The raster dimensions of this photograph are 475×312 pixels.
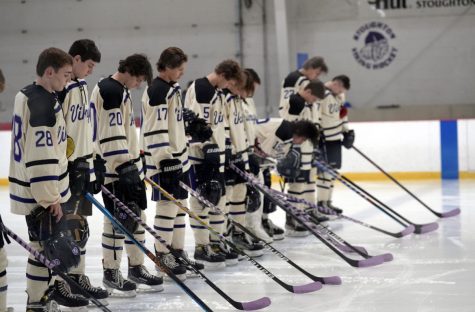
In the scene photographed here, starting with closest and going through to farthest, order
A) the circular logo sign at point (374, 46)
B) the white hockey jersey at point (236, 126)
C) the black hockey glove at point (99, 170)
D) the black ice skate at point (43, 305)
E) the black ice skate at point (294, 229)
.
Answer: the black ice skate at point (43, 305) < the black hockey glove at point (99, 170) < the white hockey jersey at point (236, 126) < the black ice skate at point (294, 229) < the circular logo sign at point (374, 46)

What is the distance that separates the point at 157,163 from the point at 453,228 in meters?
3.00

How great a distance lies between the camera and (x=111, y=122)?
14.8 feet

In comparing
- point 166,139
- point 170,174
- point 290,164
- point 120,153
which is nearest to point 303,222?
point 290,164

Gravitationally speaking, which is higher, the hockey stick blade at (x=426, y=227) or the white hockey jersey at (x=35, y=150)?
the white hockey jersey at (x=35, y=150)

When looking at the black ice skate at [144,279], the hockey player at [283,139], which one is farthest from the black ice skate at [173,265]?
the hockey player at [283,139]

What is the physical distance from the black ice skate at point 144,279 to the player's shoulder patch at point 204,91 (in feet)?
3.91

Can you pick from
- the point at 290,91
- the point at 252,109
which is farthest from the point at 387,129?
the point at 252,109

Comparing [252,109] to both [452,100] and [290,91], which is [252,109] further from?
[452,100]

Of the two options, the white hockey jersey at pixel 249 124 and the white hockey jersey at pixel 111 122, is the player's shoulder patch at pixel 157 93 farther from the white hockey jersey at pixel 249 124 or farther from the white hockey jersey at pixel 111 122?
the white hockey jersey at pixel 249 124

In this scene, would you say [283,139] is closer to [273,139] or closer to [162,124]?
[273,139]

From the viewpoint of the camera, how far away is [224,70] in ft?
18.2

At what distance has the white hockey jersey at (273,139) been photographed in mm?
6535

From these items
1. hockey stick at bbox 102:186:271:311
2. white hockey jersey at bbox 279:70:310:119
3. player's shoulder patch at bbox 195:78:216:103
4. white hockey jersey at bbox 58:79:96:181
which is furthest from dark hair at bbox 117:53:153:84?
white hockey jersey at bbox 279:70:310:119

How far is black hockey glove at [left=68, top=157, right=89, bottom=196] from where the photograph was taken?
13.3 feet
